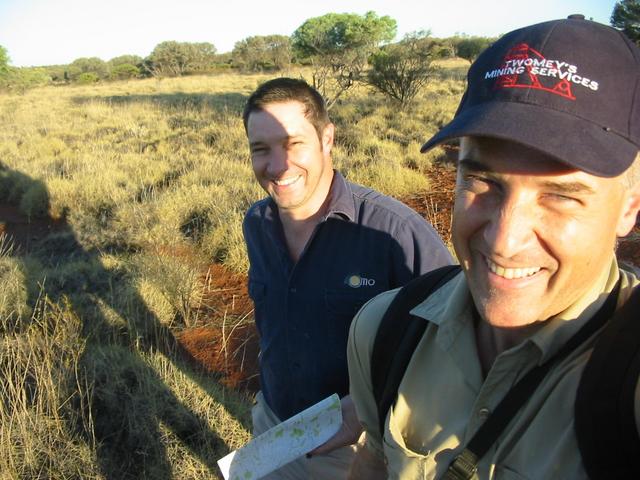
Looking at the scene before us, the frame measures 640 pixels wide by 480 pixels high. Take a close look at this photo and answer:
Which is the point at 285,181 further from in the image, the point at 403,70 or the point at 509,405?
the point at 403,70

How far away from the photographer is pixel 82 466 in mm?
2859

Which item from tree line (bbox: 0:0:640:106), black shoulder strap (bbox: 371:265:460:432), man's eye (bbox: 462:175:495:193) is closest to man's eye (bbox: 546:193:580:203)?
man's eye (bbox: 462:175:495:193)

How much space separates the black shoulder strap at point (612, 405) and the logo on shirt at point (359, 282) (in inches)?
48.5

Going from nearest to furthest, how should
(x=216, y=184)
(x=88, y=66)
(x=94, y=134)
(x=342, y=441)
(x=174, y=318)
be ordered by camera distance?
(x=342, y=441), (x=174, y=318), (x=216, y=184), (x=94, y=134), (x=88, y=66)

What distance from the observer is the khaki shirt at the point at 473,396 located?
0.90 m

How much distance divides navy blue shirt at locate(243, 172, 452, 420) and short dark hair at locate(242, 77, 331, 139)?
38 centimetres

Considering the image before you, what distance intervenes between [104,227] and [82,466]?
4.91 metres

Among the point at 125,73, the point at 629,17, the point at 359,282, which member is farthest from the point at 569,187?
the point at 125,73

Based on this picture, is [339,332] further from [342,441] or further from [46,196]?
[46,196]

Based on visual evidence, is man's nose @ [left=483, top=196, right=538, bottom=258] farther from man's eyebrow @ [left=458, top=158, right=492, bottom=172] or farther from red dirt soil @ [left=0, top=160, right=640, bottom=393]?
red dirt soil @ [left=0, top=160, right=640, bottom=393]

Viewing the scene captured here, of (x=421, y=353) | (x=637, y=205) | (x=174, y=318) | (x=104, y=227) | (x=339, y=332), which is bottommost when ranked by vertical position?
(x=174, y=318)

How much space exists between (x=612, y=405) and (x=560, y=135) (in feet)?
1.63

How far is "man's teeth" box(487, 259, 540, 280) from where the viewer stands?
3.34 ft

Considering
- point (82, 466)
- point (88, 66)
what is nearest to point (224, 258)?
point (82, 466)
